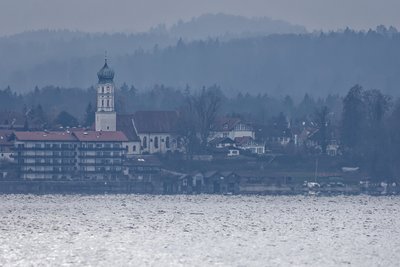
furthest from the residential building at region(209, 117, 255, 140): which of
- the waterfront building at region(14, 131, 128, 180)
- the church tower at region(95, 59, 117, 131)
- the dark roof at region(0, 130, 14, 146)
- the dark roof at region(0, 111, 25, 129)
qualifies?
the waterfront building at region(14, 131, 128, 180)

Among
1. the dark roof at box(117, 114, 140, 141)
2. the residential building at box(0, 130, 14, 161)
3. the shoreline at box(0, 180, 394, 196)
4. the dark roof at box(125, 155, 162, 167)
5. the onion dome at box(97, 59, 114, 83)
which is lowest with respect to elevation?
the shoreline at box(0, 180, 394, 196)

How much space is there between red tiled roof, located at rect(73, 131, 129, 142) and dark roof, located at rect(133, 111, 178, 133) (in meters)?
9.05

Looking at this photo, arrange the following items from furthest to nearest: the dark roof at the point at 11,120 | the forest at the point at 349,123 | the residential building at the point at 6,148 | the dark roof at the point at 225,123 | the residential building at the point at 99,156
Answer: the dark roof at the point at 11,120, the dark roof at the point at 225,123, the forest at the point at 349,123, the residential building at the point at 6,148, the residential building at the point at 99,156

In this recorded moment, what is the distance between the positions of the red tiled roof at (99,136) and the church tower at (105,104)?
7623 millimetres

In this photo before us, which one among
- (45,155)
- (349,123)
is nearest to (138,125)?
(349,123)

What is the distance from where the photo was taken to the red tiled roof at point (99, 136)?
102062mm

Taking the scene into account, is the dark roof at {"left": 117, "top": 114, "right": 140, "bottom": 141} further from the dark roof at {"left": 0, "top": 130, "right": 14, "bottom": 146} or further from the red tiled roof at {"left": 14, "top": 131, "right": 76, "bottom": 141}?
the red tiled roof at {"left": 14, "top": 131, "right": 76, "bottom": 141}

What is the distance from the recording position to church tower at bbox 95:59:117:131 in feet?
376

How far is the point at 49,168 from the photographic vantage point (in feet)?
322

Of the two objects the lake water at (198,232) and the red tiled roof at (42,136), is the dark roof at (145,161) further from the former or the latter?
the lake water at (198,232)

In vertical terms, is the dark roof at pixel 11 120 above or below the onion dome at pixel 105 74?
below

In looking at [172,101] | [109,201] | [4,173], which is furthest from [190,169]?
[172,101]

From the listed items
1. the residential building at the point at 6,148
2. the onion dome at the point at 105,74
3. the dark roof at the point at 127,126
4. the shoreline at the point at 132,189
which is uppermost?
the onion dome at the point at 105,74

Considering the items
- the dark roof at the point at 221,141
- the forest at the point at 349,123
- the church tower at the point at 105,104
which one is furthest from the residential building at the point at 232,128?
the church tower at the point at 105,104
